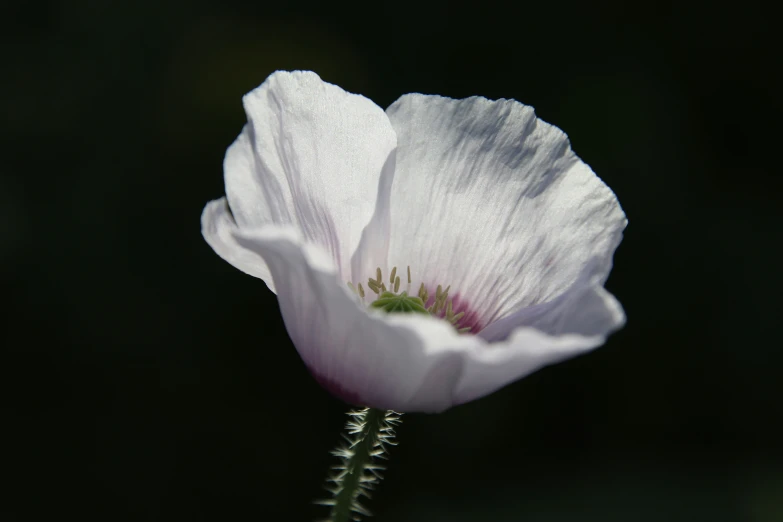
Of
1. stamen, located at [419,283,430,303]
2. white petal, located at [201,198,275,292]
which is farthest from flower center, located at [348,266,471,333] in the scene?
white petal, located at [201,198,275,292]

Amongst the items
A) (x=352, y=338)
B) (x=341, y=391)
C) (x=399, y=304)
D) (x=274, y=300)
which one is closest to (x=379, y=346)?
(x=352, y=338)

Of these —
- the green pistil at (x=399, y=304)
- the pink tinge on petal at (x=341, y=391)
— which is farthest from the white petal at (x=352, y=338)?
the green pistil at (x=399, y=304)

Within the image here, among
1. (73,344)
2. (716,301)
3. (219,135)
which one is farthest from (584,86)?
(73,344)

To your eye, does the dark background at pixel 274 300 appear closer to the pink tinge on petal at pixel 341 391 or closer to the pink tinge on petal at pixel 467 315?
the pink tinge on petal at pixel 467 315

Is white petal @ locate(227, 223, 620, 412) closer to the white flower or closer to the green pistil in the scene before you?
the white flower

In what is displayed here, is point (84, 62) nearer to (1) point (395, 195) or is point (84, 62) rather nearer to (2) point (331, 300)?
(1) point (395, 195)

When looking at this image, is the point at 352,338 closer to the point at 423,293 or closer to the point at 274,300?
the point at 423,293
